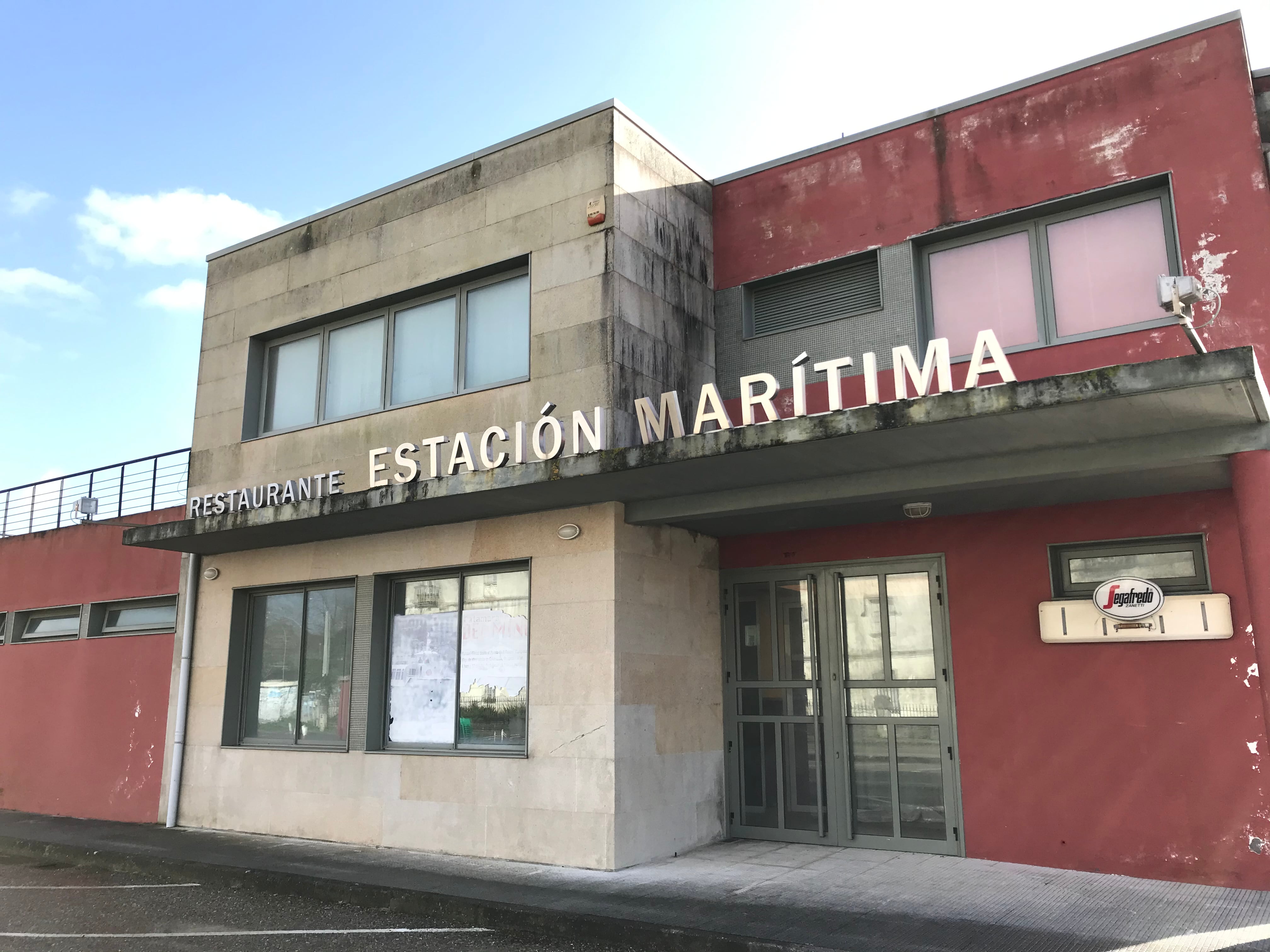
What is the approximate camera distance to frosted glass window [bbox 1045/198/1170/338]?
907cm

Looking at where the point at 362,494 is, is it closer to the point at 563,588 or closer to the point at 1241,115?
the point at 563,588

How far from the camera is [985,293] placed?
9.93m

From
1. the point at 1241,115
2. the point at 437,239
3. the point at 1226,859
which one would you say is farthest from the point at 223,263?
the point at 1226,859

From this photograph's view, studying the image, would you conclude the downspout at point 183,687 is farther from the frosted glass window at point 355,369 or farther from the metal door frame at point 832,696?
the metal door frame at point 832,696

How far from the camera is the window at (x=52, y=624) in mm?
14914

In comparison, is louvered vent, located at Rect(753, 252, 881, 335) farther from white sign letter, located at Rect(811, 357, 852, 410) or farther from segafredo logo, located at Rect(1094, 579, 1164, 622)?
segafredo logo, located at Rect(1094, 579, 1164, 622)

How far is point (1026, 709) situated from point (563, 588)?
4.46 m

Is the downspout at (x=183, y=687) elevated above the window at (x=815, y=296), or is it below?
below

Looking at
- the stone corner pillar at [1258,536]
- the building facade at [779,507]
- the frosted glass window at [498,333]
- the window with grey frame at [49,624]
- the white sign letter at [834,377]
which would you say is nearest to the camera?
the stone corner pillar at [1258,536]

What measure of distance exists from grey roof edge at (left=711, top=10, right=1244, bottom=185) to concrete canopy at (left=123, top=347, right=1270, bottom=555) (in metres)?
3.96

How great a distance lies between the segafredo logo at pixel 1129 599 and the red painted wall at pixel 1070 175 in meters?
1.96

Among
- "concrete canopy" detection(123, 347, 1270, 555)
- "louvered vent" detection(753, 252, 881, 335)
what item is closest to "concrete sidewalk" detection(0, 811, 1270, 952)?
"concrete canopy" detection(123, 347, 1270, 555)

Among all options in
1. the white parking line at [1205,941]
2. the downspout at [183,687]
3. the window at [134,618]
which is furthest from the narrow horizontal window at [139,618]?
the white parking line at [1205,941]

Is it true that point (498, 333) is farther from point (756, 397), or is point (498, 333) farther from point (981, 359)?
point (981, 359)
